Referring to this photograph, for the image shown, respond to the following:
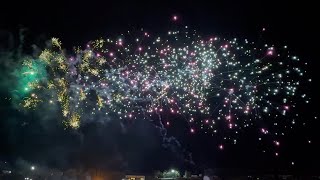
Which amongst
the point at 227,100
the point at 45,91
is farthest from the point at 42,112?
the point at 227,100

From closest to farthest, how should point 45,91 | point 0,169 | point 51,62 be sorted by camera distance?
point 51,62 → point 45,91 → point 0,169

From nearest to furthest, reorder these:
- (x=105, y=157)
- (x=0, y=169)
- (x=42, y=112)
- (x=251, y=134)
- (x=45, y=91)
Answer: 1. (x=45, y=91)
2. (x=42, y=112)
3. (x=251, y=134)
4. (x=105, y=157)
5. (x=0, y=169)

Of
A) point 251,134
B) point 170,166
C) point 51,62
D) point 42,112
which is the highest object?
point 51,62

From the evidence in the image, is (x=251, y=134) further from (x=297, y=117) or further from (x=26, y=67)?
(x=26, y=67)

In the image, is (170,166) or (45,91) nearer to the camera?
(45,91)

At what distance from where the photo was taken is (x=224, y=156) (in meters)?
29.5

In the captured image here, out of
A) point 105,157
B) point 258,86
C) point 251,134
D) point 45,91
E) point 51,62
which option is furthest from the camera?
point 105,157

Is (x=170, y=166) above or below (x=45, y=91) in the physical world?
below

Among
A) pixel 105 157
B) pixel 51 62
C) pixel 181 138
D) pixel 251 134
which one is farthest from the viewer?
pixel 105 157

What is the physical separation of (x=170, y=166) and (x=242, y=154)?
730 cm

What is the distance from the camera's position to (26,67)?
59.3 feet

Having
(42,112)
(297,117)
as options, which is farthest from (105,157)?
(297,117)

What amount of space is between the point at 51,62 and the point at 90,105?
348cm

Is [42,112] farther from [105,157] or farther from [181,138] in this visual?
[181,138]
